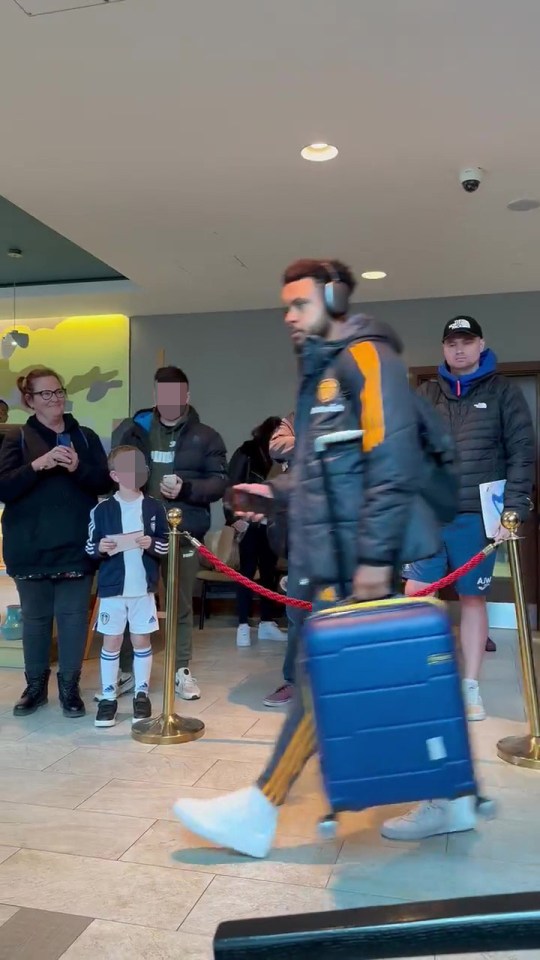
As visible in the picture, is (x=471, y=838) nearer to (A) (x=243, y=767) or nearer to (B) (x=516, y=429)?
(A) (x=243, y=767)

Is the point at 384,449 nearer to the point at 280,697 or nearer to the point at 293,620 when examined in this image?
the point at 293,620

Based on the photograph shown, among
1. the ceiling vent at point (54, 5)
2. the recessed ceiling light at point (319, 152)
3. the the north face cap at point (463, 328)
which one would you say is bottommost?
the the north face cap at point (463, 328)

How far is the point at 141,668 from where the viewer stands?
342cm

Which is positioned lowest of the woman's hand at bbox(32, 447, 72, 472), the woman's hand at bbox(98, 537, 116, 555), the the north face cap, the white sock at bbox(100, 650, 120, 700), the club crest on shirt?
the white sock at bbox(100, 650, 120, 700)

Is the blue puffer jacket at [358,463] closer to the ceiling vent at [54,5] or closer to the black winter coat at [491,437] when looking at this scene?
the black winter coat at [491,437]

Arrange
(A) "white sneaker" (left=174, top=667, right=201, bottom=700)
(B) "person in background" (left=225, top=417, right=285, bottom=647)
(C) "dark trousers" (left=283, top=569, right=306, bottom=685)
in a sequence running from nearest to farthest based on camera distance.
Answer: (C) "dark trousers" (left=283, top=569, right=306, bottom=685)
(A) "white sneaker" (left=174, top=667, right=201, bottom=700)
(B) "person in background" (left=225, top=417, right=285, bottom=647)

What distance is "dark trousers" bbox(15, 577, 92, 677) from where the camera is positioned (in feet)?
11.3

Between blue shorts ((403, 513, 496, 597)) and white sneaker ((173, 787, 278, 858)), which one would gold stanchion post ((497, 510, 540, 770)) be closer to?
blue shorts ((403, 513, 496, 597))

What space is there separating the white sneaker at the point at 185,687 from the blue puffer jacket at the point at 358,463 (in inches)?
77.0

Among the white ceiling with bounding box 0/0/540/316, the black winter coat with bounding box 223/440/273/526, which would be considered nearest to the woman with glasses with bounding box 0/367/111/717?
the white ceiling with bounding box 0/0/540/316

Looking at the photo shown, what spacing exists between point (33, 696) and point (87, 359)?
14.6 ft

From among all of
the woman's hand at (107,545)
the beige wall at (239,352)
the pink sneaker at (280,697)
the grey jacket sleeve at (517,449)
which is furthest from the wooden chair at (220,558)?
the grey jacket sleeve at (517,449)

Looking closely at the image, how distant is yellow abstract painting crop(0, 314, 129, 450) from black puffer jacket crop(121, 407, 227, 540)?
3.63 metres

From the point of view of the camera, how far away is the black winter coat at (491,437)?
3.18 metres
